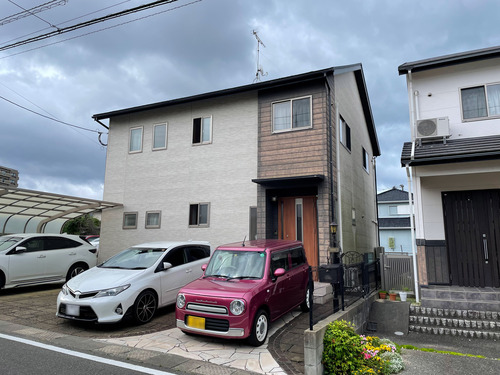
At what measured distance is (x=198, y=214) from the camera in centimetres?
1136

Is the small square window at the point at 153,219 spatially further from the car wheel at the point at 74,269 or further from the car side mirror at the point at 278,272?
the car side mirror at the point at 278,272

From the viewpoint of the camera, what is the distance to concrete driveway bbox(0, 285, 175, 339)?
5.86m

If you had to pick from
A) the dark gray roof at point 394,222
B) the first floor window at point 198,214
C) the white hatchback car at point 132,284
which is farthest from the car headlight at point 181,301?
the dark gray roof at point 394,222

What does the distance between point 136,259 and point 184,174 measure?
5088mm

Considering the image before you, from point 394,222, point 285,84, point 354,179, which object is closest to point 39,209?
point 285,84

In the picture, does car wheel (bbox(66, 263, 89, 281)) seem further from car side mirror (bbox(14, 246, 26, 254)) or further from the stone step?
the stone step

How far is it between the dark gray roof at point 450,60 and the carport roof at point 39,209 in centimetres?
1085

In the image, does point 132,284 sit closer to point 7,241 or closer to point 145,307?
point 145,307

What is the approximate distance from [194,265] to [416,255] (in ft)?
17.5

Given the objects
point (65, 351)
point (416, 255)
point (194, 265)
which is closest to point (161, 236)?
point (194, 265)

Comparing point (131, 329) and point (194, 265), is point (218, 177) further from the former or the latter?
point (131, 329)

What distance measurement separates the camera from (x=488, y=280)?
25.3ft

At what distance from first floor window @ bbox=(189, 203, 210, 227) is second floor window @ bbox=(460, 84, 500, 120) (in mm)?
8008

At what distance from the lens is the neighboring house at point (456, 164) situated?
774 centimetres
